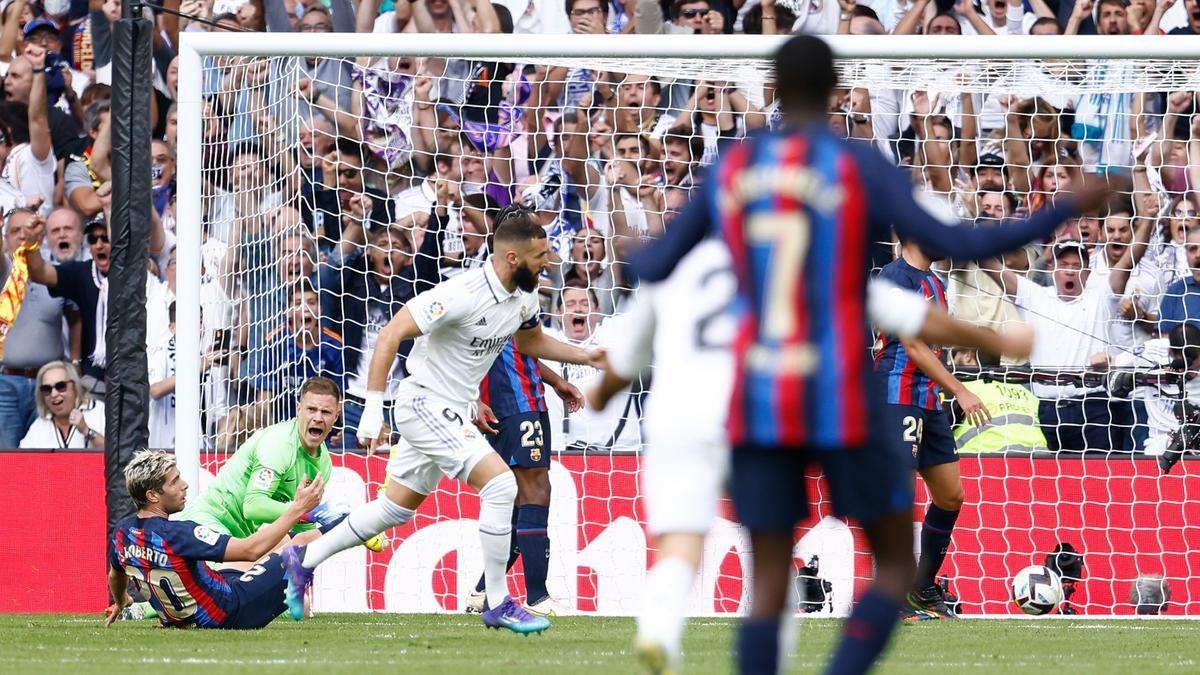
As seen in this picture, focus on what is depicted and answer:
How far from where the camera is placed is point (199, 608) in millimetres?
7992

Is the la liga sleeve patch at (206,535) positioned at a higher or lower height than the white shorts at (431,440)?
lower

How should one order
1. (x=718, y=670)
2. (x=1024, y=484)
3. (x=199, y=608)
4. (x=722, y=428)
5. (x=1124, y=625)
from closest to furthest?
1. (x=722, y=428)
2. (x=718, y=670)
3. (x=199, y=608)
4. (x=1124, y=625)
5. (x=1024, y=484)

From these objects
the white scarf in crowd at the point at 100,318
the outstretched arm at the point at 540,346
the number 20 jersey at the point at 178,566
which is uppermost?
the white scarf in crowd at the point at 100,318


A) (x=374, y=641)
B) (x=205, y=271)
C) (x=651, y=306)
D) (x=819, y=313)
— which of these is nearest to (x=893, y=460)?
(x=819, y=313)

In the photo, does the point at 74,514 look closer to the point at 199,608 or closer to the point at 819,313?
the point at 199,608

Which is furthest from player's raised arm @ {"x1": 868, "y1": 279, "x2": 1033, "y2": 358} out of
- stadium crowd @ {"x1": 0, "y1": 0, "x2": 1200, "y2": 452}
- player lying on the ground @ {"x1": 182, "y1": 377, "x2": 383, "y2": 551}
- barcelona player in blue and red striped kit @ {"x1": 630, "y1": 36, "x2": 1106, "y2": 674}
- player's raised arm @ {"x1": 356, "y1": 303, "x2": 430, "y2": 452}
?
stadium crowd @ {"x1": 0, "y1": 0, "x2": 1200, "y2": 452}

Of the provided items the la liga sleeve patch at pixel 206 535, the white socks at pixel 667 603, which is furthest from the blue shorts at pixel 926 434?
the white socks at pixel 667 603

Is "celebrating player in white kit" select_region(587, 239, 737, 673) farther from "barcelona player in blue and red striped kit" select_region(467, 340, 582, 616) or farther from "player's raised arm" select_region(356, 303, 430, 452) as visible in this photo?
"barcelona player in blue and red striped kit" select_region(467, 340, 582, 616)

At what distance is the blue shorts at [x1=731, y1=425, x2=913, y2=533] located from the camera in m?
3.83

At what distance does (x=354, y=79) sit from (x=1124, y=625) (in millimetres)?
6684

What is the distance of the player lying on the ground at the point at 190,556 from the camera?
7711 mm

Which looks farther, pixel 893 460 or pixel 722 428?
pixel 722 428

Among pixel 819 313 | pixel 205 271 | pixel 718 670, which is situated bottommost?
pixel 718 670

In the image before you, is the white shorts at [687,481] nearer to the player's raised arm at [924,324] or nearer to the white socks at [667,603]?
the white socks at [667,603]
